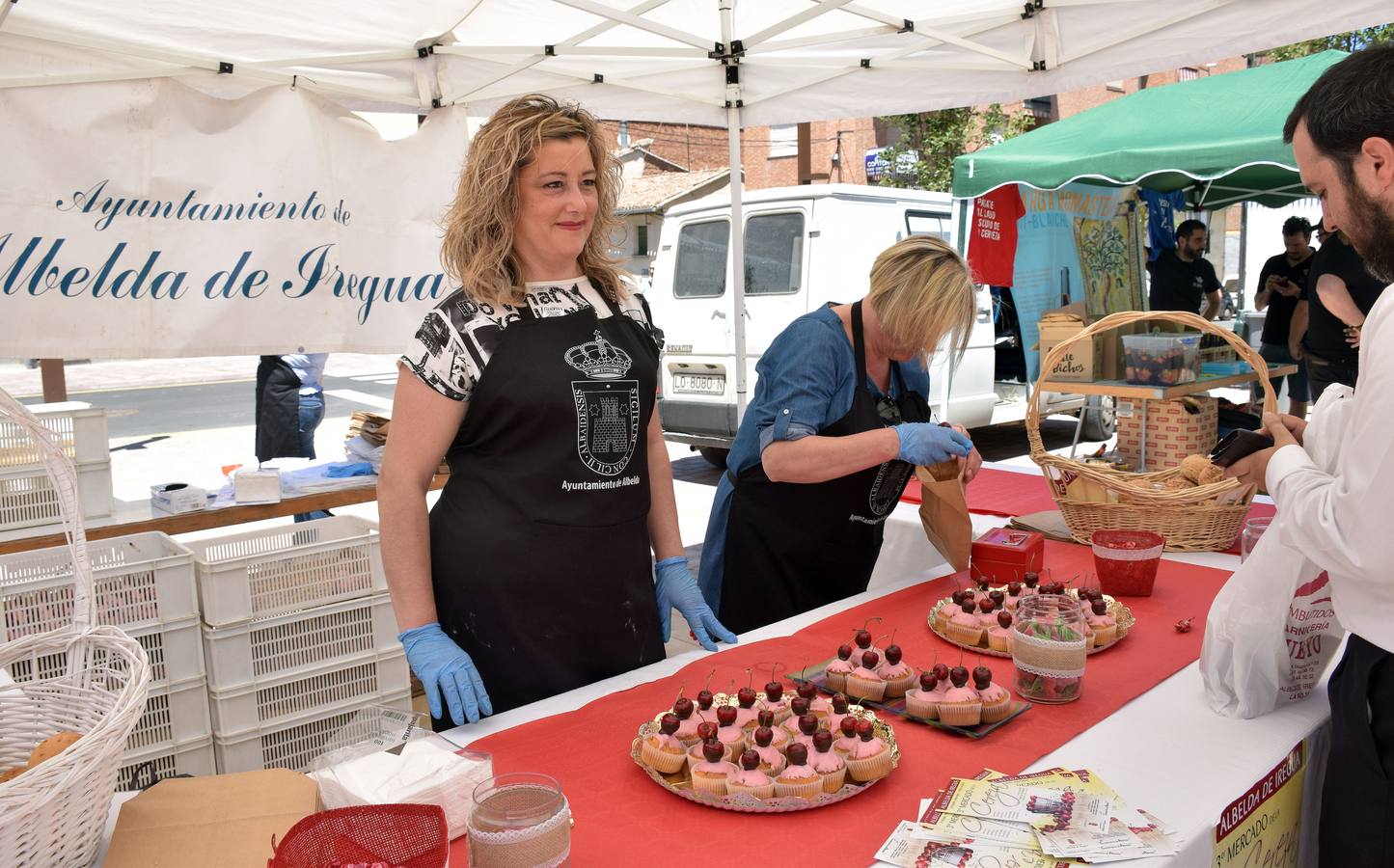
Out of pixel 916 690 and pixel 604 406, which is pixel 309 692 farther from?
pixel 916 690

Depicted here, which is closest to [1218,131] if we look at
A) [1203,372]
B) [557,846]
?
[1203,372]

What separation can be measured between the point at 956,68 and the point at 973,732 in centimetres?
342

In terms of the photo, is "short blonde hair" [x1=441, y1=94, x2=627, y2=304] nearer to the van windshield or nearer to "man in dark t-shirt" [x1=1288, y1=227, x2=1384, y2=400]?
"man in dark t-shirt" [x1=1288, y1=227, x2=1384, y2=400]

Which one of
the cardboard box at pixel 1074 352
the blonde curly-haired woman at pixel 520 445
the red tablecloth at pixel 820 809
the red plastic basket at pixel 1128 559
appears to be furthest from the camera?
the cardboard box at pixel 1074 352

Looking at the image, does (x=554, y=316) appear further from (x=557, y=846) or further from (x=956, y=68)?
(x=956, y=68)

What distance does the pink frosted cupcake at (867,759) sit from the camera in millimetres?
1516

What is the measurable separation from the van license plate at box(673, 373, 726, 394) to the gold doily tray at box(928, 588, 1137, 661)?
565 cm

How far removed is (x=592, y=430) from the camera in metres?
2.03

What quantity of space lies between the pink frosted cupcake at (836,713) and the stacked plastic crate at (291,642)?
1981mm

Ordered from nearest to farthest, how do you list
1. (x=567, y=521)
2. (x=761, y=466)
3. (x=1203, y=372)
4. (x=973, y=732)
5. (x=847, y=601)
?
1. (x=973, y=732)
2. (x=567, y=521)
3. (x=847, y=601)
4. (x=761, y=466)
5. (x=1203, y=372)

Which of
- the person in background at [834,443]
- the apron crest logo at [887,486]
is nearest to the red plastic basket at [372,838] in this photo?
the person in background at [834,443]

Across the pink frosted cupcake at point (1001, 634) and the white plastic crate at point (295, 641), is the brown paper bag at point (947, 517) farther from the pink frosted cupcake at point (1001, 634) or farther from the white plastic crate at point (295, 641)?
the white plastic crate at point (295, 641)

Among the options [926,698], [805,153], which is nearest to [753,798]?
[926,698]

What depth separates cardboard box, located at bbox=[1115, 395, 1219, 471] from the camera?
4.84 metres
